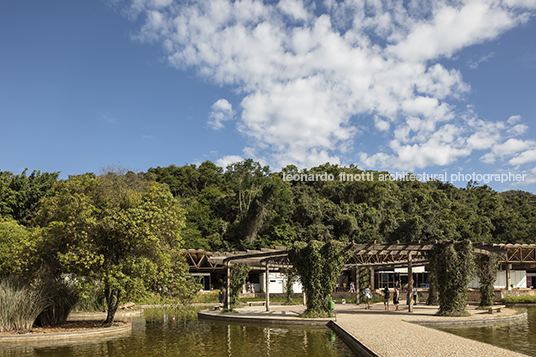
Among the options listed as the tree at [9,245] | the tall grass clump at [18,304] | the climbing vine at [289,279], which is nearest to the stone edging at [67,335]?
the tall grass clump at [18,304]

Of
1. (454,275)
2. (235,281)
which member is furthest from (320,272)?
(235,281)

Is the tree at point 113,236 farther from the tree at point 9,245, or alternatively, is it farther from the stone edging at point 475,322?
the stone edging at point 475,322

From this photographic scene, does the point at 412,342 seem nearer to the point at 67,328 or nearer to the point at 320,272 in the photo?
the point at 320,272

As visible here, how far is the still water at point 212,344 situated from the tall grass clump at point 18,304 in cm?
262

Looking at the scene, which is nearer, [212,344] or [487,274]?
[212,344]

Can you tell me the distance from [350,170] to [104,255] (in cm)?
8527

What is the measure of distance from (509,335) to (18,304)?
61.5ft

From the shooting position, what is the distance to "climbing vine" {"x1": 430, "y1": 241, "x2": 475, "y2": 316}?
1897cm

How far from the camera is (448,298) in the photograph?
19.1m

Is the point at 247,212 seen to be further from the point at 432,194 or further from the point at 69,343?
the point at 69,343

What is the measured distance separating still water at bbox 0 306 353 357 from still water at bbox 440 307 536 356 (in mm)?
4833

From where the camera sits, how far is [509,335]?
45.8 feet

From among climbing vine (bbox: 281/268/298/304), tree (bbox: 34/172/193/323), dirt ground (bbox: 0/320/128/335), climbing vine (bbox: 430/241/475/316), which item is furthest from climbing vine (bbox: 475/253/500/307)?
dirt ground (bbox: 0/320/128/335)

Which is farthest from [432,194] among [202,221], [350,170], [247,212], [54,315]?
[54,315]
